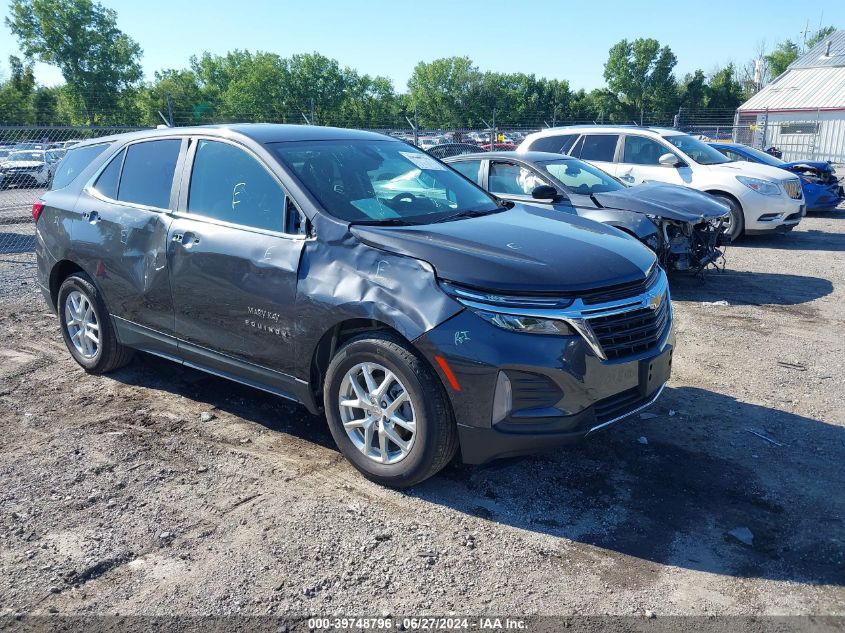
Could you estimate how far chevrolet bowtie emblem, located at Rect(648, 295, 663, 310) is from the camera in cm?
375

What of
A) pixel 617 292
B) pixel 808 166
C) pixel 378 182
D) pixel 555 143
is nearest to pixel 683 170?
pixel 555 143

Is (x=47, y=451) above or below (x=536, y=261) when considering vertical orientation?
below

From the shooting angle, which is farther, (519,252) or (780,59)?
(780,59)

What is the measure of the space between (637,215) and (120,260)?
17.9ft

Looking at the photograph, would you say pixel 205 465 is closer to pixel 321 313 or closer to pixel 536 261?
pixel 321 313

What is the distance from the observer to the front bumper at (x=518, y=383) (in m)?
3.26

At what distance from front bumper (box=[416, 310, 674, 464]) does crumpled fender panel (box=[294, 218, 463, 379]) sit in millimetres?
130

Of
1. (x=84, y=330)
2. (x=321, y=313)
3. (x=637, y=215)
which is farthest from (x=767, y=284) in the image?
(x=84, y=330)

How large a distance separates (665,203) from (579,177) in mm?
1066

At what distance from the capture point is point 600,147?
37.8 ft

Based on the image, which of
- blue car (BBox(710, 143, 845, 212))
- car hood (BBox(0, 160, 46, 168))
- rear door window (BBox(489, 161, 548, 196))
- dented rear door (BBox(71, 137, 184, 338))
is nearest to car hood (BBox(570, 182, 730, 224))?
rear door window (BBox(489, 161, 548, 196))

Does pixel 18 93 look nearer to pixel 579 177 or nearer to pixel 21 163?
pixel 21 163

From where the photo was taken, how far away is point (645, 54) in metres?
87.2

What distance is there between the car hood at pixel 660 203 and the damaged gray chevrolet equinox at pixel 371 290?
370 centimetres
